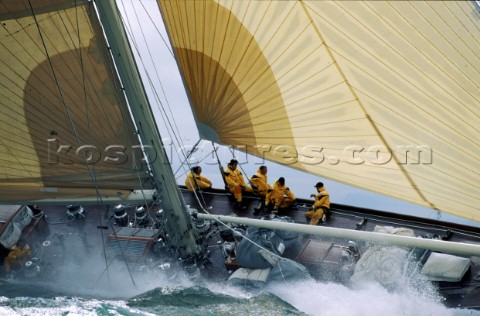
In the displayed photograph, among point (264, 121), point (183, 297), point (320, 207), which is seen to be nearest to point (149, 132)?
point (264, 121)

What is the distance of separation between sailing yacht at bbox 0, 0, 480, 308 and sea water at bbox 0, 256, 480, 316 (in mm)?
193

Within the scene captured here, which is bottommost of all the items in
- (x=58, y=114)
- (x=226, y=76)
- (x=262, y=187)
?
(x=262, y=187)

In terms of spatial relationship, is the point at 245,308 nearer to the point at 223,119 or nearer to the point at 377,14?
the point at 223,119

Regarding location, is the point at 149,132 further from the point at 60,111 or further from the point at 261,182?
the point at 261,182

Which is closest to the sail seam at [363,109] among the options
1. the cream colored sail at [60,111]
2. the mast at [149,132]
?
the mast at [149,132]

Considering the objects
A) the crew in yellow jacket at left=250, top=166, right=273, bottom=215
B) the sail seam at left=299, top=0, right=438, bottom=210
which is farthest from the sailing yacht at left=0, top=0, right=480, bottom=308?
the crew in yellow jacket at left=250, top=166, right=273, bottom=215

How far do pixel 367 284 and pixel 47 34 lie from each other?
410cm

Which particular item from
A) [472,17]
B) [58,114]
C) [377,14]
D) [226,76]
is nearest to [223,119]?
[226,76]

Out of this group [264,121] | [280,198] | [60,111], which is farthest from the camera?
[280,198]

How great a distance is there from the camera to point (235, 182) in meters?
7.86

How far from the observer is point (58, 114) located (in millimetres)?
5633

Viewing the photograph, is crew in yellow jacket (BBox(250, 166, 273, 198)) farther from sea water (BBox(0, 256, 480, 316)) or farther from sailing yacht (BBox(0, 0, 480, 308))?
sea water (BBox(0, 256, 480, 316))

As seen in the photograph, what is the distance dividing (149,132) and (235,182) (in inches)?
96.7

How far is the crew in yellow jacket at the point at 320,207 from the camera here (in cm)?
695
